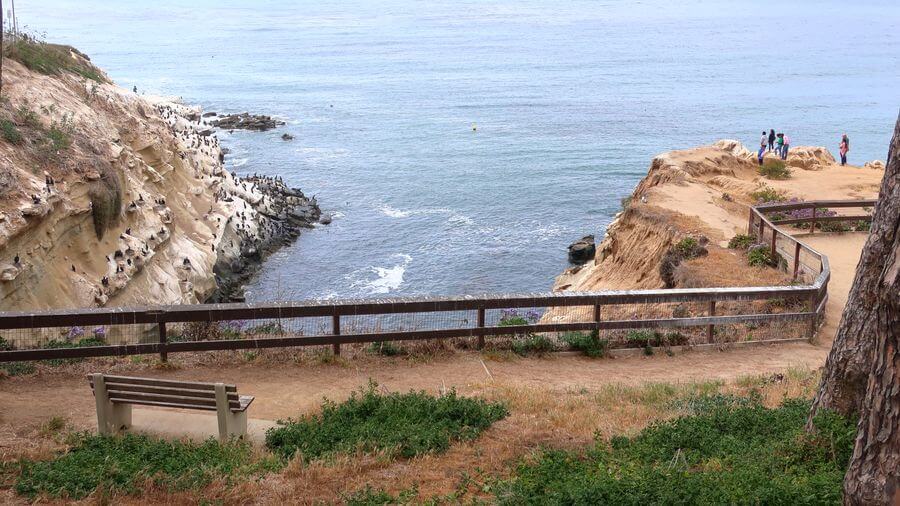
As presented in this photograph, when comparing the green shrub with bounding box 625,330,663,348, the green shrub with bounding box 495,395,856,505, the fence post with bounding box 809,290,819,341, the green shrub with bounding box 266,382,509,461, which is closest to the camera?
the green shrub with bounding box 495,395,856,505

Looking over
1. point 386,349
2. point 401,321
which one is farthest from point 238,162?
point 386,349

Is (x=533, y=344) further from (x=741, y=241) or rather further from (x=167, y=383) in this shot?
(x=741, y=241)

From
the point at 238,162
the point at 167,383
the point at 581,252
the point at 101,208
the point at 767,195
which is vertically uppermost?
the point at 101,208

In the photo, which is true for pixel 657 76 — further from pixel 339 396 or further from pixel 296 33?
pixel 339 396

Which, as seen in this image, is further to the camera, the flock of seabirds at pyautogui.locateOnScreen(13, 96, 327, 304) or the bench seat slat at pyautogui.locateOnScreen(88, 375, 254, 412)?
the flock of seabirds at pyautogui.locateOnScreen(13, 96, 327, 304)

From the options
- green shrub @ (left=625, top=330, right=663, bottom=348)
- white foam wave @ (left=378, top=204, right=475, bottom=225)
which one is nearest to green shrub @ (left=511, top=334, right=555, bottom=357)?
green shrub @ (left=625, top=330, right=663, bottom=348)

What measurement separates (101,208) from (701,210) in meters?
20.5

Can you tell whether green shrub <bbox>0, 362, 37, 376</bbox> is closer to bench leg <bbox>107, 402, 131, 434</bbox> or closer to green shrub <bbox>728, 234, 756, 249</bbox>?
bench leg <bbox>107, 402, 131, 434</bbox>

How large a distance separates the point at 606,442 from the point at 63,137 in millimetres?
24998

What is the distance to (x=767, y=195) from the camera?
109 ft

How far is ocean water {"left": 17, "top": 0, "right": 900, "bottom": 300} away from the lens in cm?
4769

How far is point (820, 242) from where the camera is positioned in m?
26.5

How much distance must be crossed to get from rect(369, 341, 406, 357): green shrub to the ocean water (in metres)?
25.2

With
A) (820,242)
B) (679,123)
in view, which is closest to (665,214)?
(820,242)
